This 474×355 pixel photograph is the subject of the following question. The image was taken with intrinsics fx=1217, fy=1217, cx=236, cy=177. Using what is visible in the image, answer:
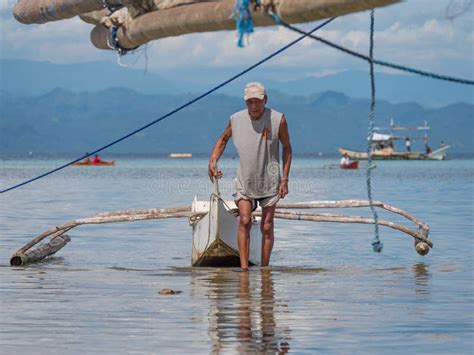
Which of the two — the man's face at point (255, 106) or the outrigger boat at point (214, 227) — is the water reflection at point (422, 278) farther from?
the man's face at point (255, 106)

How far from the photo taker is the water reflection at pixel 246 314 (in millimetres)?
7727

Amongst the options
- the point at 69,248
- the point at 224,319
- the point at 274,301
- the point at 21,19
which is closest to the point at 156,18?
the point at 21,19

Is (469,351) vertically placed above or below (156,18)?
below

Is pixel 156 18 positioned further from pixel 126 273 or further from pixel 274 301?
pixel 126 273

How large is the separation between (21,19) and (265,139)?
3351 mm

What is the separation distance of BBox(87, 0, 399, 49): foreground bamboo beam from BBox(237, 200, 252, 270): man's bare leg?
12.1ft

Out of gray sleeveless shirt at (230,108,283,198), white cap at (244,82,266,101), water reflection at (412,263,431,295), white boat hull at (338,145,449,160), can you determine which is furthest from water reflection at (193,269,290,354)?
white boat hull at (338,145,449,160)

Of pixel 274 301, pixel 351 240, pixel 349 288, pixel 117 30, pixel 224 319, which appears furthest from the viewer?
pixel 351 240

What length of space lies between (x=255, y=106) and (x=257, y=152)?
47 centimetres

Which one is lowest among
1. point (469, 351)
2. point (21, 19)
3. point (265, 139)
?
point (469, 351)

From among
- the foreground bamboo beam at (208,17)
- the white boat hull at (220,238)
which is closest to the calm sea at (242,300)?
the white boat hull at (220,238)

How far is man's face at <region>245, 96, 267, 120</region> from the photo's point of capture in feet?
37.7

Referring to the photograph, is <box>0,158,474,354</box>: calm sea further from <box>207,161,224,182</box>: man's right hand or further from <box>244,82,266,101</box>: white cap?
<box>244,82,266,101</box>: white cap

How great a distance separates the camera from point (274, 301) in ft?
33.2
